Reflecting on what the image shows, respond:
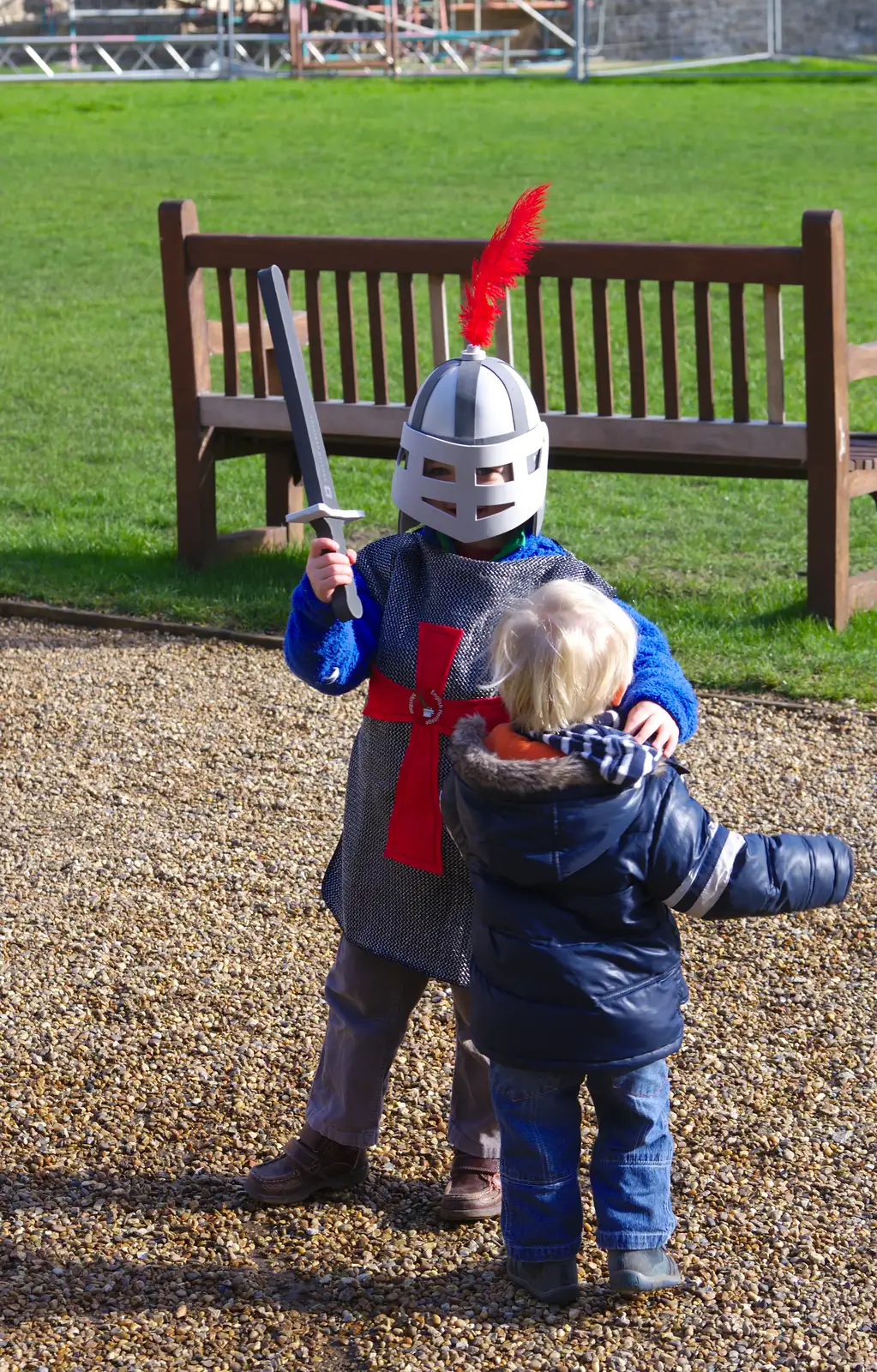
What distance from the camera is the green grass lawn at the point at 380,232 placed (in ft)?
20.2

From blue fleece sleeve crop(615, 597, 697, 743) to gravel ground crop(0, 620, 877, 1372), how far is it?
0.83 metres

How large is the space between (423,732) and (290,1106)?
0.87 meters

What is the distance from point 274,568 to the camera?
636 centimetres

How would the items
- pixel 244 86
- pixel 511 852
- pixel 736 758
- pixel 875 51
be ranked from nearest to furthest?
pixel 511 852 < pixel 736 758 < pixel 244 86 < pixel 875 51

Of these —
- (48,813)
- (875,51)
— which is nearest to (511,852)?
(48,813)

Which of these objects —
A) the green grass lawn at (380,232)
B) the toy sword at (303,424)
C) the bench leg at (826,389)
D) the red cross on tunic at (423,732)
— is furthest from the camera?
the green grass lawn at (380,232)

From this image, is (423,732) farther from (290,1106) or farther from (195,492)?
(195,492)

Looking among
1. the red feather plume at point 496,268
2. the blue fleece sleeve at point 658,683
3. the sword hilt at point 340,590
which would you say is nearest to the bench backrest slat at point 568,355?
the red feather plume at point 496,268

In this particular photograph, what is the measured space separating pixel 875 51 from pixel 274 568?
33.7 meters

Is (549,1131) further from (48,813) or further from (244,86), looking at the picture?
(244,86)

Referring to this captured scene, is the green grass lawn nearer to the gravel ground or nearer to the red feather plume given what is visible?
the gravel ground

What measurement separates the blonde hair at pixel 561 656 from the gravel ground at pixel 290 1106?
0.90 meters

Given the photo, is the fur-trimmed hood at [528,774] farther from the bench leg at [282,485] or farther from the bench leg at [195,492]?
the bench leg at [282,485]

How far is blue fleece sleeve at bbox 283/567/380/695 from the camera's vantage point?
2.53 m
